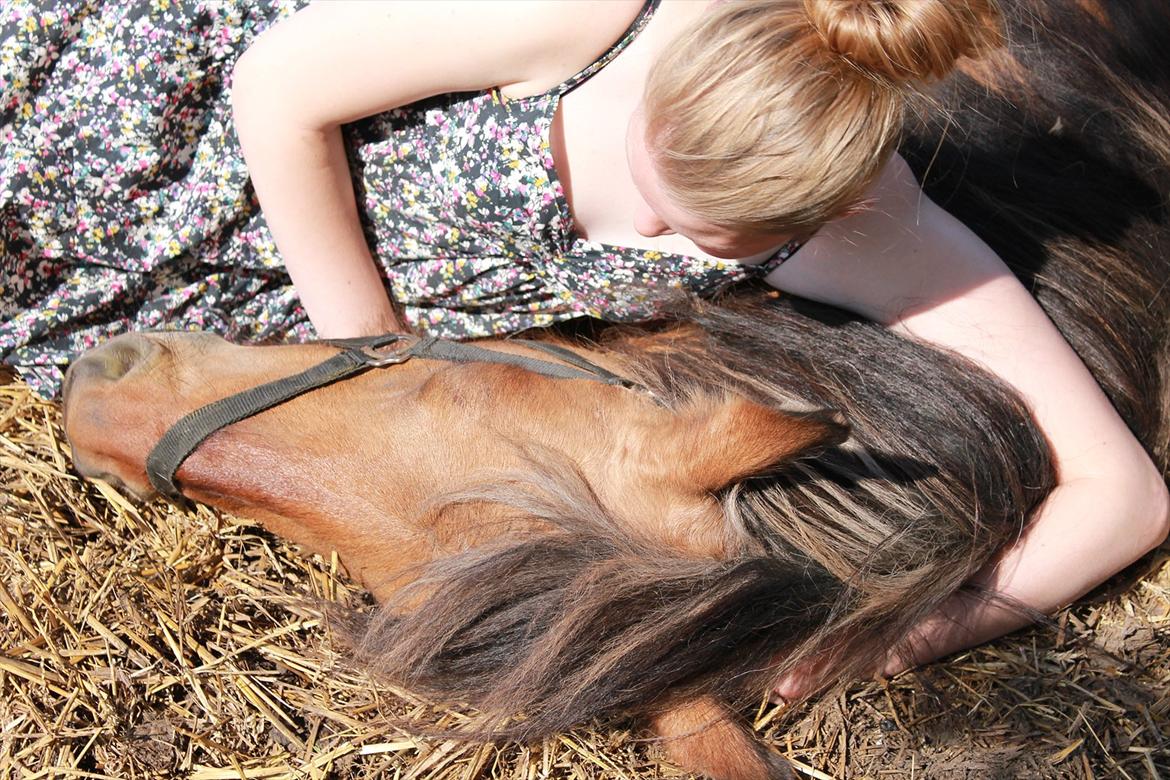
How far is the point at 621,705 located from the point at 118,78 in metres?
1.14

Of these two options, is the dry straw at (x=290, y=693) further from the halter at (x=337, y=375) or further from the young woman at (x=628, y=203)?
the halter at (x=337, y=375)

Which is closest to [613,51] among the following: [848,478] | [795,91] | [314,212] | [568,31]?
[568,31]

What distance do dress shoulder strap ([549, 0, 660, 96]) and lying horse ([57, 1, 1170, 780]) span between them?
347mm

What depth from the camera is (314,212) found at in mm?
1402

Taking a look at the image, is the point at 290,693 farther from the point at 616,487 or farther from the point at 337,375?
the point at 616,487

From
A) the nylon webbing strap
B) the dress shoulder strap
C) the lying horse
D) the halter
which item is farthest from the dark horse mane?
the dress shoulder strap

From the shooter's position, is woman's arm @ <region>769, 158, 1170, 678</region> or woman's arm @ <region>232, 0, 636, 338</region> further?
woman's arm @ <region>769, 158, 1170, 678</region>

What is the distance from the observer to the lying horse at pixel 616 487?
1.04m

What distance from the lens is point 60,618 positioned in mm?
1325

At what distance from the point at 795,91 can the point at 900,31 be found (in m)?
0.11

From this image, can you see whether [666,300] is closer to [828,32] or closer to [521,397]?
[521,397]

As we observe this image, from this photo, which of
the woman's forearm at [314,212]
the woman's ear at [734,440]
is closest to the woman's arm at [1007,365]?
the woman's ear at [734,440]

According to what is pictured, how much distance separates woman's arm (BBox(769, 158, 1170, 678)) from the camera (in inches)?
52.3

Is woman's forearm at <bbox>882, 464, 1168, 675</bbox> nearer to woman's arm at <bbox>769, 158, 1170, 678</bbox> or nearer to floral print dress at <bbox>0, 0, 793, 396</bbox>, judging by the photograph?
woman's arm at <bbox>769, 158, 1170, 678</bbox>
